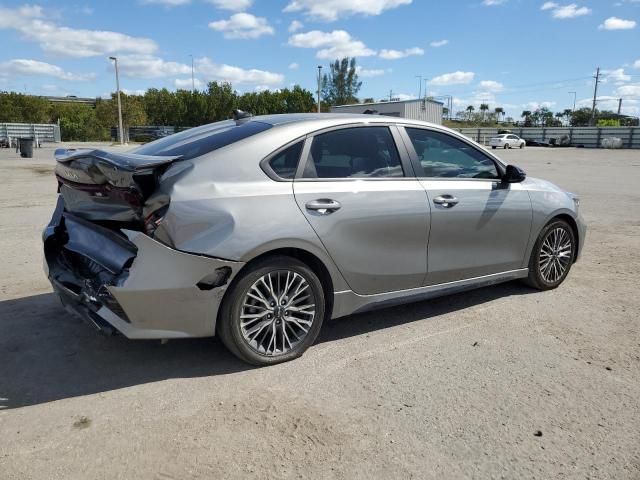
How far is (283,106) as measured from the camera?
272 feet

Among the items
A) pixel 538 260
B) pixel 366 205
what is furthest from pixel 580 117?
pixel 366 205

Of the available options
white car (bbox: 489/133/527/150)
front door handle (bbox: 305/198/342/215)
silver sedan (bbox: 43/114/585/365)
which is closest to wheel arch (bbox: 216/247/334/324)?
silver sedan (bbox: 43/114/585/365)

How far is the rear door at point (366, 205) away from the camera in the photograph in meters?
3.70

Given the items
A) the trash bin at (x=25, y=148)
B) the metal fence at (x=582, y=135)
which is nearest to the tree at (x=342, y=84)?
the metal fence at (x=582, y=135)

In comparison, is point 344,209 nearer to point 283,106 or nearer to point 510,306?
point 510,306

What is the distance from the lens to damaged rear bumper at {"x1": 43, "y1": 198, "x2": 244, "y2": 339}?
124 inches

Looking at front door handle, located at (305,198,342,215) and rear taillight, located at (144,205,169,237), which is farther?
front door handle, located at (305,198,342,215)

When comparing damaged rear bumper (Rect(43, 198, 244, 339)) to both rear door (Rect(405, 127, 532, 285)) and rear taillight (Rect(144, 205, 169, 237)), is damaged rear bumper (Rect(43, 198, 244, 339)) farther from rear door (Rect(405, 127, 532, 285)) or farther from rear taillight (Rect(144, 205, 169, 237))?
Answer: rear door (Rect(405, 127, 532, 285))

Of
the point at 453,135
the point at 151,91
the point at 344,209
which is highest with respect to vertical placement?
the point at 151,91

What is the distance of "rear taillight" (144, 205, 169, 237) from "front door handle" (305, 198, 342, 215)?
939 millimetres

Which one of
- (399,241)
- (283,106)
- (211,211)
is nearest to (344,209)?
(399,241)

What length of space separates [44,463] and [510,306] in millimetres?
3843

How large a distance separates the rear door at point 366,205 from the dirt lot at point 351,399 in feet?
1.81

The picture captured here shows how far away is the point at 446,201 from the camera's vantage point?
4.28 meters
